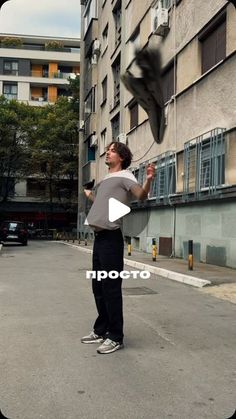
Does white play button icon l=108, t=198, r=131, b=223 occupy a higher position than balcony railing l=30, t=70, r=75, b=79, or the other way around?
balcony railing l=30, t=70, r=75, b=79

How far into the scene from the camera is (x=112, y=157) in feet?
14.9

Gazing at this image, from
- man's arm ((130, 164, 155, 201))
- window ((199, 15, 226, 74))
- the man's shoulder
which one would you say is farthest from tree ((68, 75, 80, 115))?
man's arm ((130, 164, 155, 201))

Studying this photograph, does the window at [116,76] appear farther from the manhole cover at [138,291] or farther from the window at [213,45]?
the window at [213,45]

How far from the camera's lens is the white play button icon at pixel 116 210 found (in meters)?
4.39

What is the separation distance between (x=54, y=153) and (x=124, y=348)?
40.1 m

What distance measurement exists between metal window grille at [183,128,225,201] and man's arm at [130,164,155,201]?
387 inches

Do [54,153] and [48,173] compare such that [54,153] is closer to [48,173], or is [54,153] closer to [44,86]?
[48,173]

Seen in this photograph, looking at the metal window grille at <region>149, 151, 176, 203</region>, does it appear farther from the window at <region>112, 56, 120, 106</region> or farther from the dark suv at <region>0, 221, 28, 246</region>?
the window at <region>112, 56, 120, 106</region>

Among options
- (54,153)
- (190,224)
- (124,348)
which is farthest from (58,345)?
(54,153)

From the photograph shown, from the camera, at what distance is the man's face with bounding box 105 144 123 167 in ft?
14.9

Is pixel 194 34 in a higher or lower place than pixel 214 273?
higher

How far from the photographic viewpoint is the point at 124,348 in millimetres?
5027

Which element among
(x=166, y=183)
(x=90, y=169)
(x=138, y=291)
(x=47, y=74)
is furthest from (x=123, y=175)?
(x=47, y=74)

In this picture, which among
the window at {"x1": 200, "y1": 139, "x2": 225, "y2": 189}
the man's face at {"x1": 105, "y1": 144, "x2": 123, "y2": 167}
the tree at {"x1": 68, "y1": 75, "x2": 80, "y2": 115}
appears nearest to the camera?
the man's face at {"x1": 105, "y1": 144, "x2": 123, "y2": 167}
